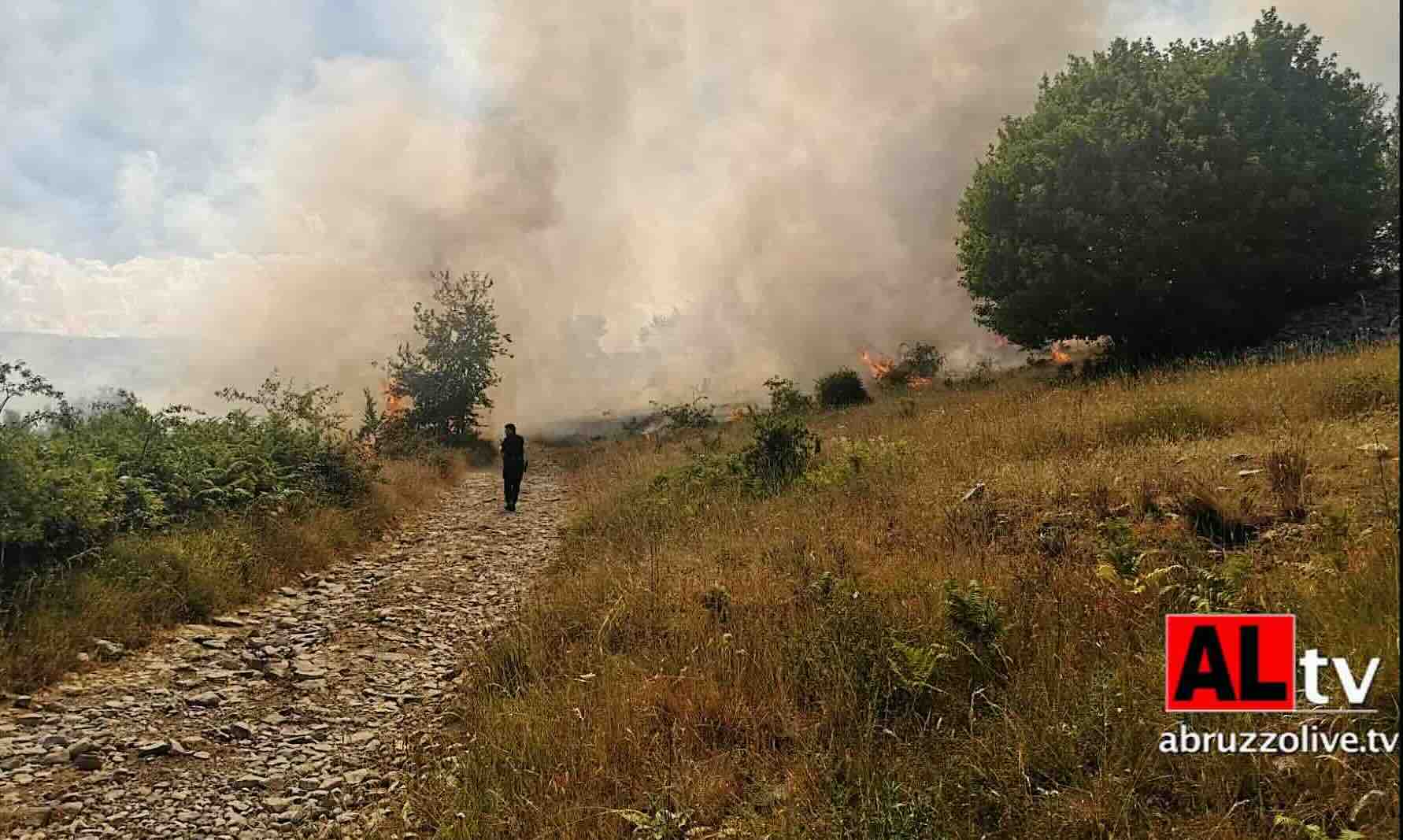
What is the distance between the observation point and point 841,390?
120 feet

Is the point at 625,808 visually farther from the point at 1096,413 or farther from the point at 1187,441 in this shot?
the point at 1096,413

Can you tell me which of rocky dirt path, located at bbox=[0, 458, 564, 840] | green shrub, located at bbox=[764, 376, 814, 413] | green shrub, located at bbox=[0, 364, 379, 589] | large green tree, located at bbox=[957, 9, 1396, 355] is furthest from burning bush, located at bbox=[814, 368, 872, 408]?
rocky dirt path, located at bbox=[0, 458, 564, 840]

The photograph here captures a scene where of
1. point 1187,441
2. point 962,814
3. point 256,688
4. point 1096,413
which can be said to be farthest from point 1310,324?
point 256,688

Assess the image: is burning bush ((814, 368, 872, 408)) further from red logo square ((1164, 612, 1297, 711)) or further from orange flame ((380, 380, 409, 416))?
red logo square ((1164, 612, 1297, 711))

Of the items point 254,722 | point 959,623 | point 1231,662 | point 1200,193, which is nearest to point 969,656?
point 959,623

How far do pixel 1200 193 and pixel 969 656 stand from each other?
21.6 m

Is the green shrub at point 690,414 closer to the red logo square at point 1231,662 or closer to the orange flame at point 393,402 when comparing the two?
the orange flame at point 393,402

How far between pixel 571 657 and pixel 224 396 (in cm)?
1244

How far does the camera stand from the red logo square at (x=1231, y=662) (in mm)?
3080

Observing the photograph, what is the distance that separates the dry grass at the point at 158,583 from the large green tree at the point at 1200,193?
70.5 feet

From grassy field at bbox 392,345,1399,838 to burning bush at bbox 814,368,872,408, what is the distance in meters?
27.5

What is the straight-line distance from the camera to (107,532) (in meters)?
7.75

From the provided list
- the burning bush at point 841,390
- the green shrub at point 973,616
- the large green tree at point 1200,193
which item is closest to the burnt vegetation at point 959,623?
the green shrub at point 973,616

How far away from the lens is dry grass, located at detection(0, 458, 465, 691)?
5820mm
